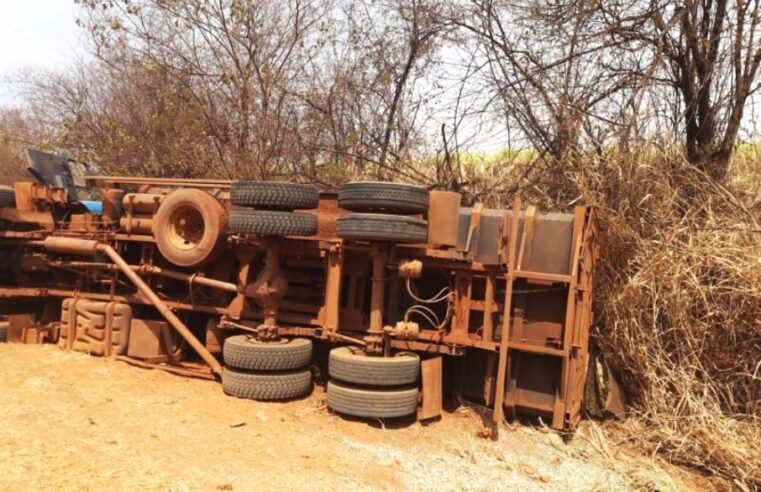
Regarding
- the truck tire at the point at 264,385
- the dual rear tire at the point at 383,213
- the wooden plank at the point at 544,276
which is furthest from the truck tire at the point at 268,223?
the wooden plank at the point at 544,276

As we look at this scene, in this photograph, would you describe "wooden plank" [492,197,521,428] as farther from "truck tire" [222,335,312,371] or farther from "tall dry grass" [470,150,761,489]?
"truck tire" [222,335,312,371]

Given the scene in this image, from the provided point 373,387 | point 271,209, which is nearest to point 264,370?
point 373,387

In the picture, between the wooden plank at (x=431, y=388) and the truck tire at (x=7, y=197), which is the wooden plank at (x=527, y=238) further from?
the truck tire at (x=7, y=197)

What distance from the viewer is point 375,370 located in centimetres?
547

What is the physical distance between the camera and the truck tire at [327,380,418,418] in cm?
545

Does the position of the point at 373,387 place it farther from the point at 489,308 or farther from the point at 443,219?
the point at 443,219

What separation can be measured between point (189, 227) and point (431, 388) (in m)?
3.14

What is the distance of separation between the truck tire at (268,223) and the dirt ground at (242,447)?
1.56 m

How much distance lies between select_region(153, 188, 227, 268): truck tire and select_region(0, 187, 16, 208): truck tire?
2.32 m

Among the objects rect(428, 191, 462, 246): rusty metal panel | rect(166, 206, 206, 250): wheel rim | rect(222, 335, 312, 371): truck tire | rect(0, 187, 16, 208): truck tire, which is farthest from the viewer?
rect(0, 187, 16, 208): truck tire

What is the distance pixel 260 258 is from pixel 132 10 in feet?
28.1

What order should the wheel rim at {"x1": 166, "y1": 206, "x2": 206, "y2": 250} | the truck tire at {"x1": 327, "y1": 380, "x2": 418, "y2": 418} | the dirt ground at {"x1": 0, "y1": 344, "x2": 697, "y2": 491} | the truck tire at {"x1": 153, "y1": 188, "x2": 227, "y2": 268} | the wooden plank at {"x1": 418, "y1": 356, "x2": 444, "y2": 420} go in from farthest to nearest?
the wheel rim at {"x1": 166, "y1": 206, "x2": 206, "y2": 250}
the truck tire at {"x1": 153, "y1": 188, "x2": 227, "y2": 268}
the wooden plank at {"x1": 418, "y1": 356, "x2": 444, "y2": 420}
the truck tire at {"x1": 327, "y1": 380, "x2": 418, "y2": 418}
the dirt ground at {"x1": 0, "y1": 344, "x2": 697, "y2": 491}

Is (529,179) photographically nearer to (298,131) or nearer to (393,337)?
(393,337)

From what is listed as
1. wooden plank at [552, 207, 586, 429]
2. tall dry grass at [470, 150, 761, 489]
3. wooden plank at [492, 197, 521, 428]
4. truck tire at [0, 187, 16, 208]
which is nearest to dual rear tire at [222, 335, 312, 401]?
wooden plank at [492, 197, 521, 428]
